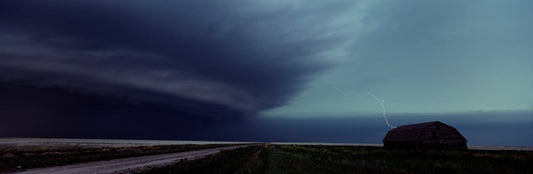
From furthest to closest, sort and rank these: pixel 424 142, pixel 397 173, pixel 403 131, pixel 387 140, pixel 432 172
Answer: pixel 387 140 < pixel 403 131 < pixel 424 142 < pixel 432 172 < pixel 397 173

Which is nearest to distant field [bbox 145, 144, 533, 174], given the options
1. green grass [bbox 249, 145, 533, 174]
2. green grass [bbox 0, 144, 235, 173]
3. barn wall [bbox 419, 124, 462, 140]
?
green grass [bbox 249, 145, 533, 174]

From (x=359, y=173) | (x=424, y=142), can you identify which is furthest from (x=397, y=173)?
(x=424, y=142)

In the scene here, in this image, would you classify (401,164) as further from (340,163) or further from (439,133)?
(439,133)

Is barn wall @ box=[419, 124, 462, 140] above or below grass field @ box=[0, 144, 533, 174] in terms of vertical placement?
below

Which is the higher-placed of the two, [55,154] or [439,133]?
[55,154]

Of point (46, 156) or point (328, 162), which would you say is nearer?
point (328, 162)

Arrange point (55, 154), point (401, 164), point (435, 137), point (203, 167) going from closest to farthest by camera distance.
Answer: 1. point (401, 164)
2. point (203, 167)
3. point (55, 154)
4. point (435, 137)

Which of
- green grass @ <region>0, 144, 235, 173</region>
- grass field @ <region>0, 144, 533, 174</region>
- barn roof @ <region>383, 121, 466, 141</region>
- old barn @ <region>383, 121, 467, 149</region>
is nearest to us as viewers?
grass field @ <region>0, 144, 533, 174</region>

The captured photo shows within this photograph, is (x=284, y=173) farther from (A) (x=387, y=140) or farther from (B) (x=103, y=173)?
(A) (x=387, y=140)

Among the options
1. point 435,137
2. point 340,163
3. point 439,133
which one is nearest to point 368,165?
point 340,163

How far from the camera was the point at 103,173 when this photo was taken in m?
14.7

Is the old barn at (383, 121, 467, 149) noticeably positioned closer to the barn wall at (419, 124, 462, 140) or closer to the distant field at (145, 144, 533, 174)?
the barn wall at (419, 124, 462, 140)

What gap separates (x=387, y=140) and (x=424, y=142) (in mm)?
16445

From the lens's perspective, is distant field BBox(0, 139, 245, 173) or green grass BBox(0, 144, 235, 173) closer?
green grass BBox(0, 144, 235, 173)
